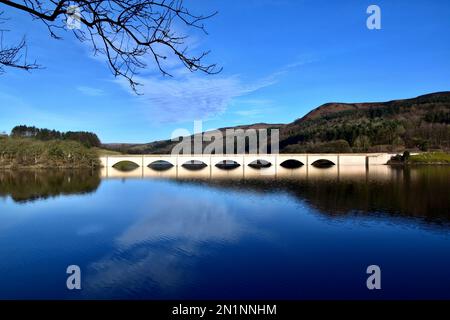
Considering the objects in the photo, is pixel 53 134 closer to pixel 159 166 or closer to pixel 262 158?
pixel 159 166

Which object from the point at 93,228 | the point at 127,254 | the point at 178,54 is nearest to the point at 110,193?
the point at 93,228

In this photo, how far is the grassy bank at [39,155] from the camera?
8869 centimetres

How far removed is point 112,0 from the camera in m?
3.59

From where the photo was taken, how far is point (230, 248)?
→ 15836mm

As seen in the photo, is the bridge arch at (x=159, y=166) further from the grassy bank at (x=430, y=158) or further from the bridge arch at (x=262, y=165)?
the grassy bank at (x=430, y=158)

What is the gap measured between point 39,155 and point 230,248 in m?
88.9

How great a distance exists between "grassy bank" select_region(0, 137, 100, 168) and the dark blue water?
212 feet

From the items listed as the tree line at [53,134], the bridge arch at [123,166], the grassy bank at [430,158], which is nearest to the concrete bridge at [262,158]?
the bridge arch at [123,166]

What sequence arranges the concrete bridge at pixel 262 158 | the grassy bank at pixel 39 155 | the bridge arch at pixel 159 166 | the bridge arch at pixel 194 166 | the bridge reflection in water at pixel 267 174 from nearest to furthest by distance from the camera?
the bridge reflection in water at pixel 267 174
the grassy bank at pixel 39 155
the concrete bridge at pixel 262 158
the bridge arch at pixel 194 166
the bridge arch at pixel 159 166

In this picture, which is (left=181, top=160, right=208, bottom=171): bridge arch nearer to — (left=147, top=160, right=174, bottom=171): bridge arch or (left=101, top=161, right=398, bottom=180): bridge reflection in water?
(left=147, top=160, right=174, bottom=171): bridge arch

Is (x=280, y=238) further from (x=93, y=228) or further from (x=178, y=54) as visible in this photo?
(x=178, y=54)

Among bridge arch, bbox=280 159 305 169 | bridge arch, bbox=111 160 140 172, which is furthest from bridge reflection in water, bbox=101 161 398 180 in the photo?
bridge arch, bbox=280 159 305 169

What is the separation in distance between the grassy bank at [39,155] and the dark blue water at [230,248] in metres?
64.6

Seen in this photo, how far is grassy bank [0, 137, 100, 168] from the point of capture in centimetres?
8869
